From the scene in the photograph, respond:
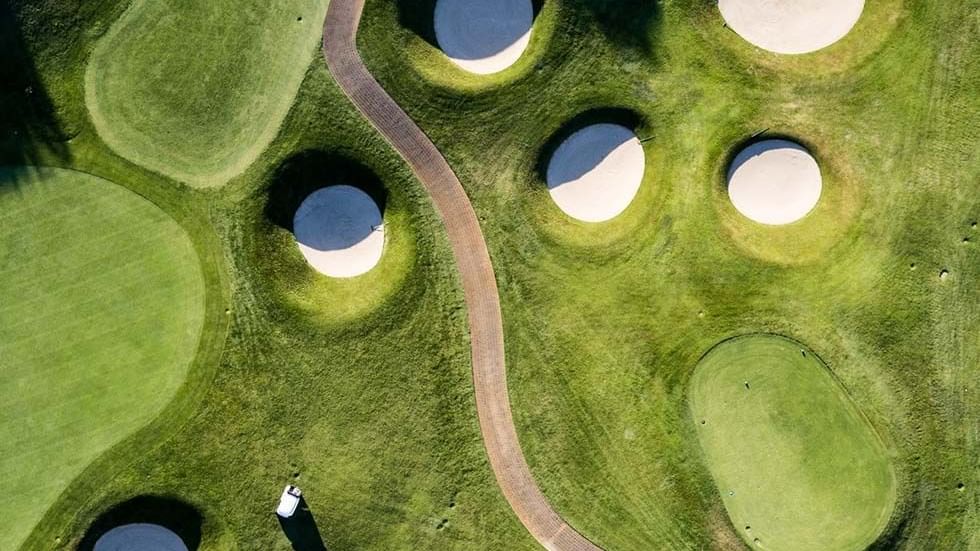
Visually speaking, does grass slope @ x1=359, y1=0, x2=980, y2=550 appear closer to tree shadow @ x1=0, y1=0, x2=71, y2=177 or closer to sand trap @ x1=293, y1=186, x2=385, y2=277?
sand trap @ x1=293, y1=186, x2=385, y2=277

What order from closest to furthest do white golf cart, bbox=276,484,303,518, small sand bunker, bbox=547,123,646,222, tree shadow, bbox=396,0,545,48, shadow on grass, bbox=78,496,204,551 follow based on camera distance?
white golf cart, bbox=276,484,303,518
tree shadow, bbox=396,0,545,48
small sand bunker, bbox=547,123,646,222
shadow on grass, bbox=78,496,204,551

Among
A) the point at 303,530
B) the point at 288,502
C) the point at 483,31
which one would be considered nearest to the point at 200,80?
the point at 483,31

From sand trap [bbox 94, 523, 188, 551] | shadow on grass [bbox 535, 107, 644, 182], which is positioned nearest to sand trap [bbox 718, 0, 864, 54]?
shadow on grass [bbox 535, 107, 644, 182]

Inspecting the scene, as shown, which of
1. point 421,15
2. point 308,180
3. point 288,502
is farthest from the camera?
point 308,180

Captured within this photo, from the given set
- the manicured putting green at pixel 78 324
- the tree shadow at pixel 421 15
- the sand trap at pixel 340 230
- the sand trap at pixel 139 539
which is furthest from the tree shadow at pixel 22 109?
the sand trap at pixel 139 539

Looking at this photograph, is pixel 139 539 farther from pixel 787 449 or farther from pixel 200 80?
pixel 787 449
